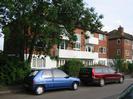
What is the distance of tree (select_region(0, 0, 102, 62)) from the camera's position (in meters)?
24.9

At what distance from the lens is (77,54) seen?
5728cm

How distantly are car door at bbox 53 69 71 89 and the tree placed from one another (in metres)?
4.15

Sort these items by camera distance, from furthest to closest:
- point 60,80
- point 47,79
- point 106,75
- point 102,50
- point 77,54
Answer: point 102,50 < point 77,54 < point 106,75 < point 60,80 < point 47,79

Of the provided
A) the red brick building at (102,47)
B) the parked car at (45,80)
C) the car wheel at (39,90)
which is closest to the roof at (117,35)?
the red brick building at (102,47)

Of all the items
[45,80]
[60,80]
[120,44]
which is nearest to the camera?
[45,80]

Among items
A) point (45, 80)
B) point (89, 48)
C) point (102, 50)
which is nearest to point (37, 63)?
point (89, 48)

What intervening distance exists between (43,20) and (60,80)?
556 cm

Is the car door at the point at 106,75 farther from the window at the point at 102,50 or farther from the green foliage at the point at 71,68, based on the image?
the window at the point at 102,50

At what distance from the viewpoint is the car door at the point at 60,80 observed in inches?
855

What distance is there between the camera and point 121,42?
274 ft

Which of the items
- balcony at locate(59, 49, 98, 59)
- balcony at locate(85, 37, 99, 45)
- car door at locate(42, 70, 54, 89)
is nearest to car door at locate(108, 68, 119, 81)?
car door at locate(42, 70, 54, 89)

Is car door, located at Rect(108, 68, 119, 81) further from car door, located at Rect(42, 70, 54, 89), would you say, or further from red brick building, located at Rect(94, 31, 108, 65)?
red brick building, located at Rect(94, 31, 108, 65)

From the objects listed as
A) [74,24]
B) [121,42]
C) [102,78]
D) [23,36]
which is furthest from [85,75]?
[121,42]

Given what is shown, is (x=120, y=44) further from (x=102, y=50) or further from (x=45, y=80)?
(x=45, y=80)
